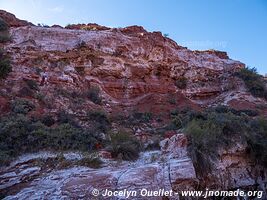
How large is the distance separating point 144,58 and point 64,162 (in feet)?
42.0

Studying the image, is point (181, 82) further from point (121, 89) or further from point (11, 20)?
point (11, 20)

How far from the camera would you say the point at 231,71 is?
21.3 meters

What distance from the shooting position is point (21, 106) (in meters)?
11.7

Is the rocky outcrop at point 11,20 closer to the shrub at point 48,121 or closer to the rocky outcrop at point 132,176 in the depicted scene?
the shrub at point 48,121

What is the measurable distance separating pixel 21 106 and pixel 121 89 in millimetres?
6835

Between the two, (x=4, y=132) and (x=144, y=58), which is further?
(x=144, y=58)

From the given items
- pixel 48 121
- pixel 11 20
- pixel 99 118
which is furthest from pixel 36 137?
pixel 11 20

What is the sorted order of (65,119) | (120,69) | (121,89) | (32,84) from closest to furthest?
(65,119), (32,84), (121,89), (120,69)

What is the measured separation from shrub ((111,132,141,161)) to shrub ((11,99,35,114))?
392 centimetres

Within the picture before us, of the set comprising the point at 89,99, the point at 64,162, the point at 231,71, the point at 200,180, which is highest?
the point at 231,71

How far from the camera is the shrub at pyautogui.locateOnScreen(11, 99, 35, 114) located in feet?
37.7

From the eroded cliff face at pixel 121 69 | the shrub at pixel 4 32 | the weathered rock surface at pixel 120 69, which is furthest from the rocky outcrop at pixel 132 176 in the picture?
the shrub at pixel 4 32

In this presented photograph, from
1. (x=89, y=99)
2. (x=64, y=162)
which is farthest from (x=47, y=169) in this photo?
(x=89, y=99)

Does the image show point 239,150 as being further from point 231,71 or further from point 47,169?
point 231,71
